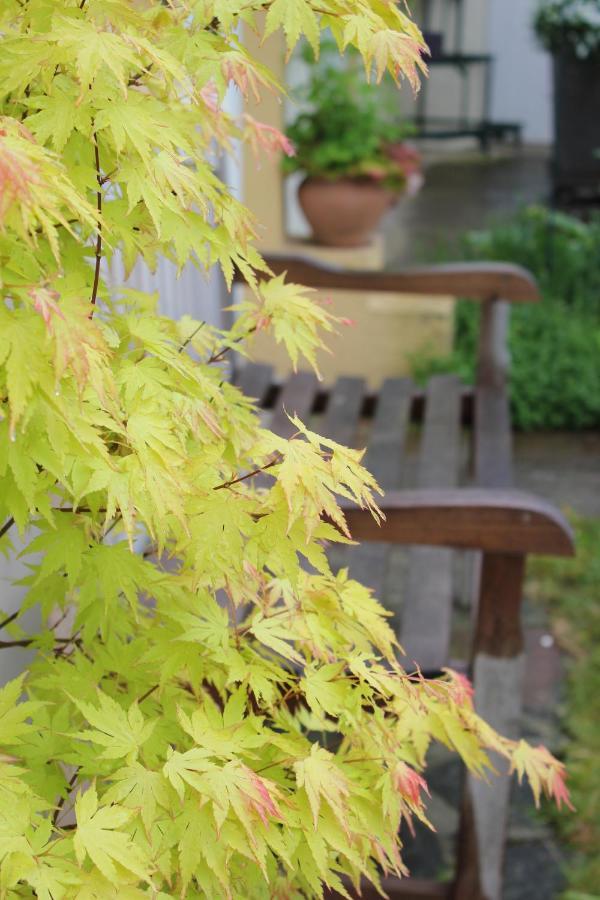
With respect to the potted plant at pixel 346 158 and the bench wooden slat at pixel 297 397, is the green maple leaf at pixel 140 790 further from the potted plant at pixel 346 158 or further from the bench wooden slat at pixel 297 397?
the potted plant at pixel 346 158

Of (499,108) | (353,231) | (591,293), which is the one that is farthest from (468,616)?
(499,108)

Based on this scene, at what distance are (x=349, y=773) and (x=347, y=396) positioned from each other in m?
2.24

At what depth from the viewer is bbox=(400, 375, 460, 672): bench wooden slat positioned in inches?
84.8

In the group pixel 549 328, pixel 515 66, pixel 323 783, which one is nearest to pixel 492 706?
pixel 323 783

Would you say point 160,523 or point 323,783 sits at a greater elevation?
point 160,523

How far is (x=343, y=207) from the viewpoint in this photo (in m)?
5.04

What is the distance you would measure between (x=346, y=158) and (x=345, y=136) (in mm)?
98

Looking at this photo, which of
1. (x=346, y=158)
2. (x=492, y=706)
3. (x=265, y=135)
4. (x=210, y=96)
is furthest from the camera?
(x=346, y=158)

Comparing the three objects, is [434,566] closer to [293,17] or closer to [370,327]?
A: [293,17]

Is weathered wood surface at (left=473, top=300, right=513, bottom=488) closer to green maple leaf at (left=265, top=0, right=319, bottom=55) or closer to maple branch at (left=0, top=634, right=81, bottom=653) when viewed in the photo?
maple branch at (left=0, top=634, right=81, bottom=653)

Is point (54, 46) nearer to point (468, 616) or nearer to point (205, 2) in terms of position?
point (205, 2)

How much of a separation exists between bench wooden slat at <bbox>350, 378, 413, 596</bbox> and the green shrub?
4.83 ft

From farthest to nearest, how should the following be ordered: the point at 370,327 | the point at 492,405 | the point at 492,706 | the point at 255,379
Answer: the point at 370,327 < the point at 255,379 < the point at 492,405 < the point at 492,706

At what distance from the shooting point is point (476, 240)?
6035mm
